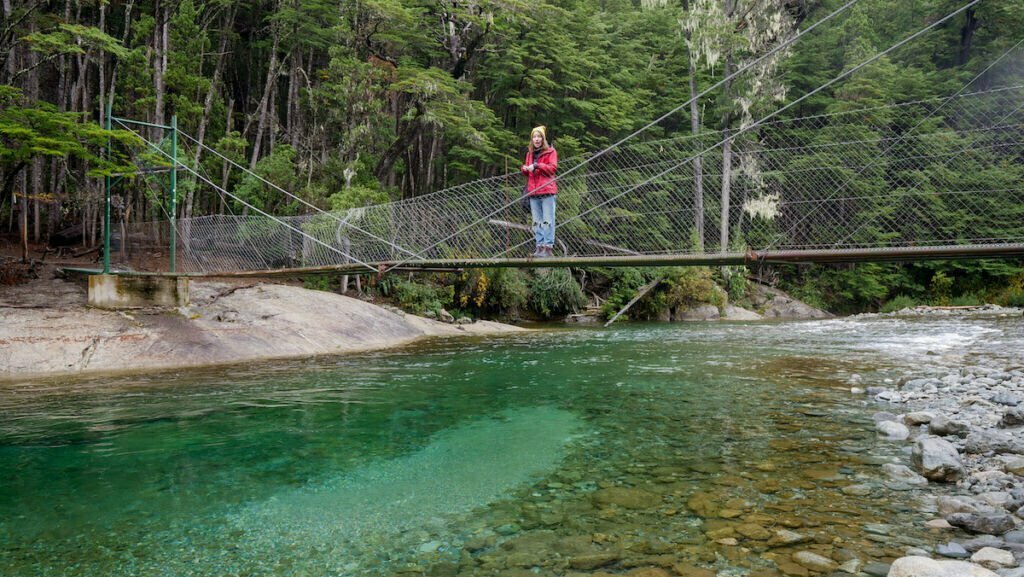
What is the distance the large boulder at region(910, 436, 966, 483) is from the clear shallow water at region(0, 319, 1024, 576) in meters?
0.15

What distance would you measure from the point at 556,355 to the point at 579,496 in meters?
5.22

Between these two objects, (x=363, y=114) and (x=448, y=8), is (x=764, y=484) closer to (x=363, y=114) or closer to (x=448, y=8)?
(x=363, y=114)

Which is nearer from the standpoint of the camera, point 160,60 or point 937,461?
point 937,461

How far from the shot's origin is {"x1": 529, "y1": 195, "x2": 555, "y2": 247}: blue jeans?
6746 millimetres

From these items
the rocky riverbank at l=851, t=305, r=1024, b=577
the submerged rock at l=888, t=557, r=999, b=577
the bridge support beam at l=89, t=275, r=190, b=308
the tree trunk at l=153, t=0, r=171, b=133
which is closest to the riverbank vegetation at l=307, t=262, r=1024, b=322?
the bridge support beam at l=89, t=275, r=190, b=308

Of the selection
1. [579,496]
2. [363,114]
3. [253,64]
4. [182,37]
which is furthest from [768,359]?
[253,64]

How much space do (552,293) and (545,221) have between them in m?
8.87

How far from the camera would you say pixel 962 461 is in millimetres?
2857

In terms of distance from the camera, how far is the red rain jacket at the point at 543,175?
261 inches

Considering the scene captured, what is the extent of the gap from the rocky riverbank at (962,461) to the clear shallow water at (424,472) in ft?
0.44

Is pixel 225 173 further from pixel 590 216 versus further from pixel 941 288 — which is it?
pixel 941 288

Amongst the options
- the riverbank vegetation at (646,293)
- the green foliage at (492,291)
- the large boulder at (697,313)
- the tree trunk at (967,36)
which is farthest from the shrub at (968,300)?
the green foliage at (492,291)

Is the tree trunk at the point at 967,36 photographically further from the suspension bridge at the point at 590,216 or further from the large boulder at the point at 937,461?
the large boulder at the point at 937,461

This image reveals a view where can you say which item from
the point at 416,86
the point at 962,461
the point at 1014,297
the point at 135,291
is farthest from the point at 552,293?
the point at 1014,297
